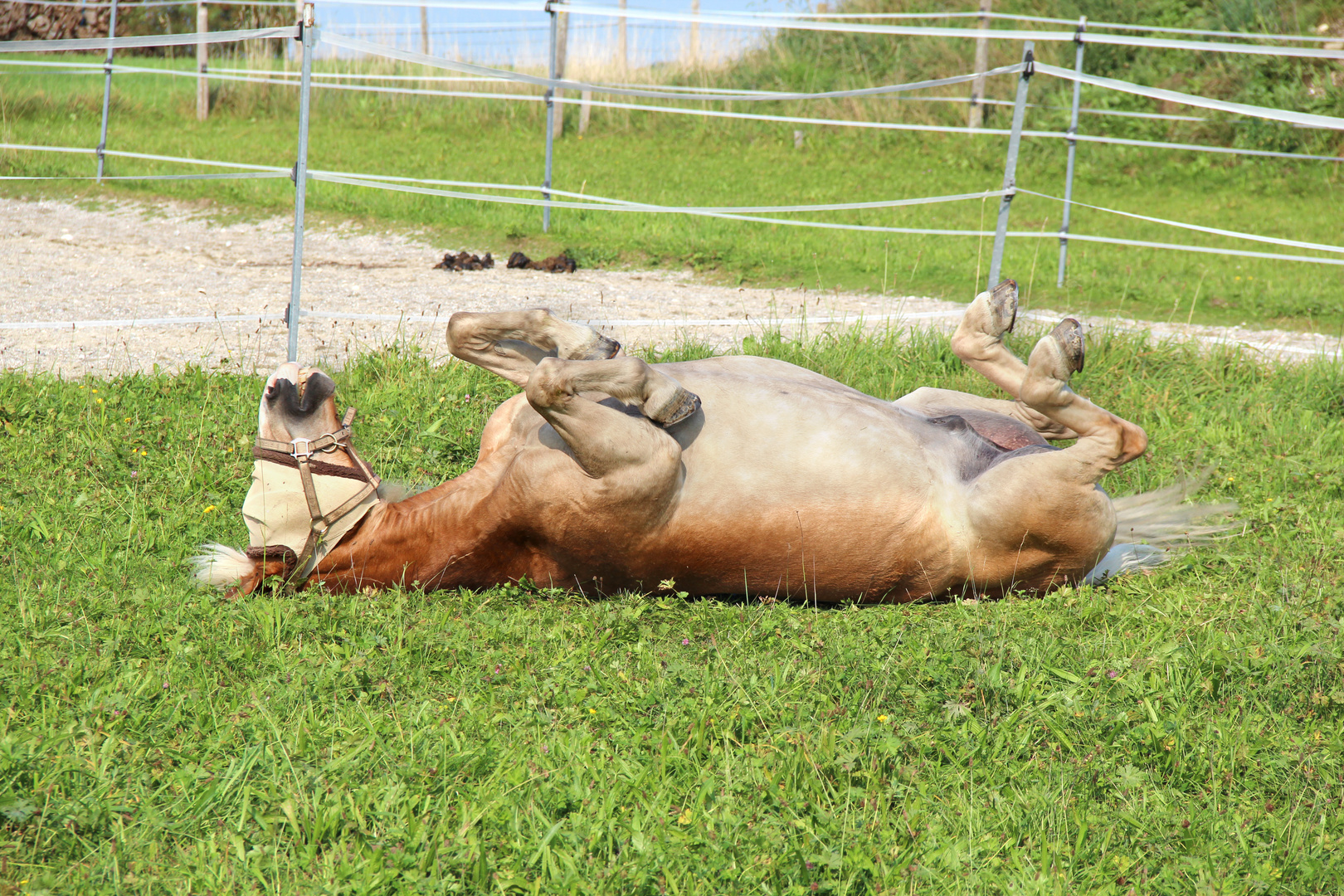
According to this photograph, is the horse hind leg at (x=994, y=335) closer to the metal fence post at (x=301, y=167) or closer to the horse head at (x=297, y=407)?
the horse head at (x=297, y=407)

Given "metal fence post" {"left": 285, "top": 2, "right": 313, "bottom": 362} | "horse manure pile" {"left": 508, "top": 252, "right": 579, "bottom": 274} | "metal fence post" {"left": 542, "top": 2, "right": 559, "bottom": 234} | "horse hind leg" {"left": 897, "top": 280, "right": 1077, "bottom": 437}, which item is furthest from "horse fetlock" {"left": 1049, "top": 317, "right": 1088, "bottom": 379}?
"metal fence post" {"left": 542, "top": 2, "right": 559, "bottom": 234}

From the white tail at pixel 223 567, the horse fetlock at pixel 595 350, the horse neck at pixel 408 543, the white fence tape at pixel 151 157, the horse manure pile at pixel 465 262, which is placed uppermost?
the white fence tape at pixel 151 157

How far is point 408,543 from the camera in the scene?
303 centimetres

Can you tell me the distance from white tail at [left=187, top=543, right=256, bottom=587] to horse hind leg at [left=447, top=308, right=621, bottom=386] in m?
Result: 0.89

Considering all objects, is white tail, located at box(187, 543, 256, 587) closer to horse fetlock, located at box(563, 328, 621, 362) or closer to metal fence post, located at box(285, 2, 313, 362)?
horse fetlock, located at box(563, 328, 621, 362)

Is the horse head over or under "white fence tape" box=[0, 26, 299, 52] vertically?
under

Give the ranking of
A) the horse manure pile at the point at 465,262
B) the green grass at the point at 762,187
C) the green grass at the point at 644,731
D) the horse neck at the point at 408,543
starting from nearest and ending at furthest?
the green grass at the point at 644,731
the horse neck at the point at 408,543
the horse manure pile at the point at 465,262
the green grass at the point at 762,187

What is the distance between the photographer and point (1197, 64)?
13766 millimetres

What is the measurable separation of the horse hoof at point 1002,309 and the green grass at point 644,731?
893mm

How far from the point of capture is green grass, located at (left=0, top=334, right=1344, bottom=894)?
2.01m

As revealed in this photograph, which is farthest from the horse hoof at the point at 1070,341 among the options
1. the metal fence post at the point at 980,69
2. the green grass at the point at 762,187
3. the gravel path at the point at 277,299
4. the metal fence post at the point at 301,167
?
the metal fence post at the point at 980,69

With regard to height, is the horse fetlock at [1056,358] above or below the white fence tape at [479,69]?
below

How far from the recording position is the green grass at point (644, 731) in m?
2.01

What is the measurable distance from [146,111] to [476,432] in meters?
11.9
